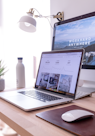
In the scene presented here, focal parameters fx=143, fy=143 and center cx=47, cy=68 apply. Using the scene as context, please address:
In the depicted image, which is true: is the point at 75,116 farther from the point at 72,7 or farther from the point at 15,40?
the point at 15,40

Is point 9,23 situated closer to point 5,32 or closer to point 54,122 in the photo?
point 5,32

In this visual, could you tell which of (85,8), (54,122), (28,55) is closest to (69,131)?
(54,122)

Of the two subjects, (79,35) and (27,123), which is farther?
(79,35)

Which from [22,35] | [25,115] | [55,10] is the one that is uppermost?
[55,10]

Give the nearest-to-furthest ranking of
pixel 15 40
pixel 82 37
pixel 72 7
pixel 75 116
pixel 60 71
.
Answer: pixel 75 116 < pixel 60 71 < pixel 82 37 < pixel 72 7 < pixel 15 40

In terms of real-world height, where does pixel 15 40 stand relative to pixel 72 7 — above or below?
below

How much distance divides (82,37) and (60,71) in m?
0.31

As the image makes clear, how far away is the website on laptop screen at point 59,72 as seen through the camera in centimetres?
77

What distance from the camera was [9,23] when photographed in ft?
7.84

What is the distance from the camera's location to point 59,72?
852 mm

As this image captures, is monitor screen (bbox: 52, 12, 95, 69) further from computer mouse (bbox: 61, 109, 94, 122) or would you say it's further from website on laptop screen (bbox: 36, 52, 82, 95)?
computer mouse (bbox: 61, 109, 94, 122)

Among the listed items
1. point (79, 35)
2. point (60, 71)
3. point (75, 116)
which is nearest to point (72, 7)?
point (79, 35)

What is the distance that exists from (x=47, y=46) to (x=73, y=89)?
1.17m

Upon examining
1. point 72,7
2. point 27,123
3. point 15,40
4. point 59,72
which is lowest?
point 27,123
